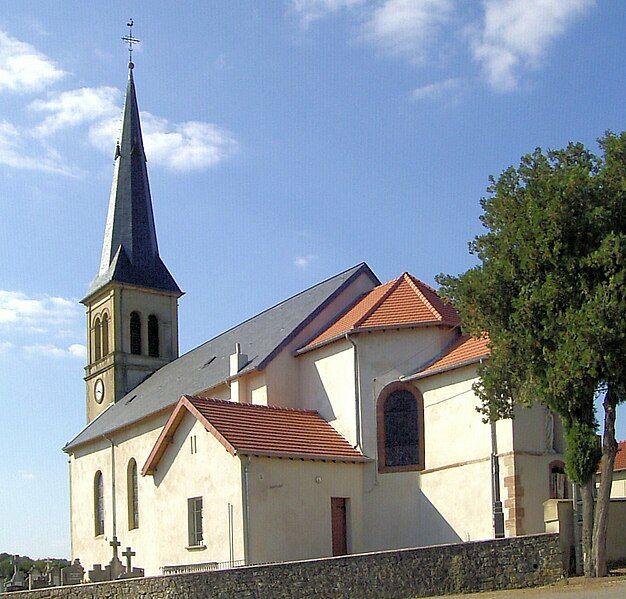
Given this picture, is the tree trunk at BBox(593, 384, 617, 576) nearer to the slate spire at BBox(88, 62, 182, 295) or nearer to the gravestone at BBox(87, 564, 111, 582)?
the gravestone at BBox(87, 564, 111, 582)

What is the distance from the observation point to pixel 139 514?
38.8m

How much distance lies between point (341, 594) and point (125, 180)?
37783mm

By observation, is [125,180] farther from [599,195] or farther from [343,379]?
[599,195]

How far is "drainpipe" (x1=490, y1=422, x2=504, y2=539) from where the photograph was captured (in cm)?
2675

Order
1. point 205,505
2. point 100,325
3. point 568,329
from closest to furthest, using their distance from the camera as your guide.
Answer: point 568,329
point 205,505
point 100,325

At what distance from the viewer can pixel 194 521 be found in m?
30.5

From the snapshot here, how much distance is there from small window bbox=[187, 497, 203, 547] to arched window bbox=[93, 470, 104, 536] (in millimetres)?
14729

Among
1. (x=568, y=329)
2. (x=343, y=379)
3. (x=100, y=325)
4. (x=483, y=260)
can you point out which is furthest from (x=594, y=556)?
(x=100, y=325)

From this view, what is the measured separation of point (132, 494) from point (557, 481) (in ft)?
65.2

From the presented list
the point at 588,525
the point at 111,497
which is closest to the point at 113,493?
the point at 111,497

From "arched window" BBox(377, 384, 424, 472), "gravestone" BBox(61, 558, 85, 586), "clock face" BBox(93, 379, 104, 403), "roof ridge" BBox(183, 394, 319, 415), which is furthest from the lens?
"clock face" BBox(93, 379, 104, 403)

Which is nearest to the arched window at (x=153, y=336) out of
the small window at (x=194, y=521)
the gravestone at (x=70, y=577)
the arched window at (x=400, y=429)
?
the gravestone at (x=70, y=577)

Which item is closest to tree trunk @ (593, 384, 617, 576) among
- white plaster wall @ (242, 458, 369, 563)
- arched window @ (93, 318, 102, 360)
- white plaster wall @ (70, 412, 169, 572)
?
white plaster wall @ (242, 458, 369, 563)

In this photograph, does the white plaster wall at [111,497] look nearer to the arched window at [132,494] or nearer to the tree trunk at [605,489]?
the arched window at [132,494]
